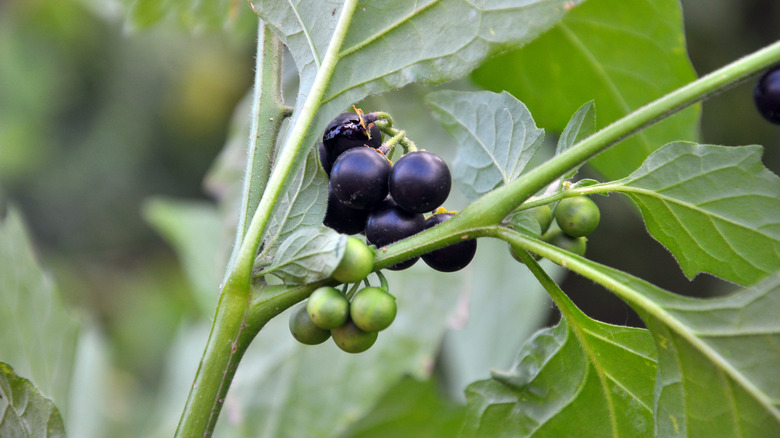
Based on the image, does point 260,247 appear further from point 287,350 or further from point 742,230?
point 287,350

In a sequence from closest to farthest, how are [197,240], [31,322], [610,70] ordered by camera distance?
1. [31,322]
2. [610,70]
3. [197,240]

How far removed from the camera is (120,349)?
161 inches

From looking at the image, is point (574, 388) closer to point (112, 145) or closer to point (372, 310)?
point (372, 310)

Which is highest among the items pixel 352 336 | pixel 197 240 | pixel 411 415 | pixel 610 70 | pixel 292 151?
pixel 292 151

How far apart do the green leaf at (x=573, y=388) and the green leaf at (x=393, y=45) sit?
36 cm

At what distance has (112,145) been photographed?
4.51 metres

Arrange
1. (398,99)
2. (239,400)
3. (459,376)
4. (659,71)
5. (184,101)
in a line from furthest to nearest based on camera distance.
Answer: (184,101)
(459,376)
(398,99)
(239,400)
(659,71)

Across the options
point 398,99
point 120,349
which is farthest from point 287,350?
point 120,349

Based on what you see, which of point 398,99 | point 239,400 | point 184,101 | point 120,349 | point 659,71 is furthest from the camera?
point 184,101

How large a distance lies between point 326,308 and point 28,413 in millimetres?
401

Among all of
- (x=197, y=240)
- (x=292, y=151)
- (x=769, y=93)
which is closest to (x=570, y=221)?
(x=769, y=93)

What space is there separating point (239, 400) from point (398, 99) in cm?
92

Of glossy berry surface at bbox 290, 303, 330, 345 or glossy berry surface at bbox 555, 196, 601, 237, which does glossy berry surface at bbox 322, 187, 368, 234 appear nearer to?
glossy berry surface at bbox 290, 303, 330, 345

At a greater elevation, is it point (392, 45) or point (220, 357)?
point (392, 45)
